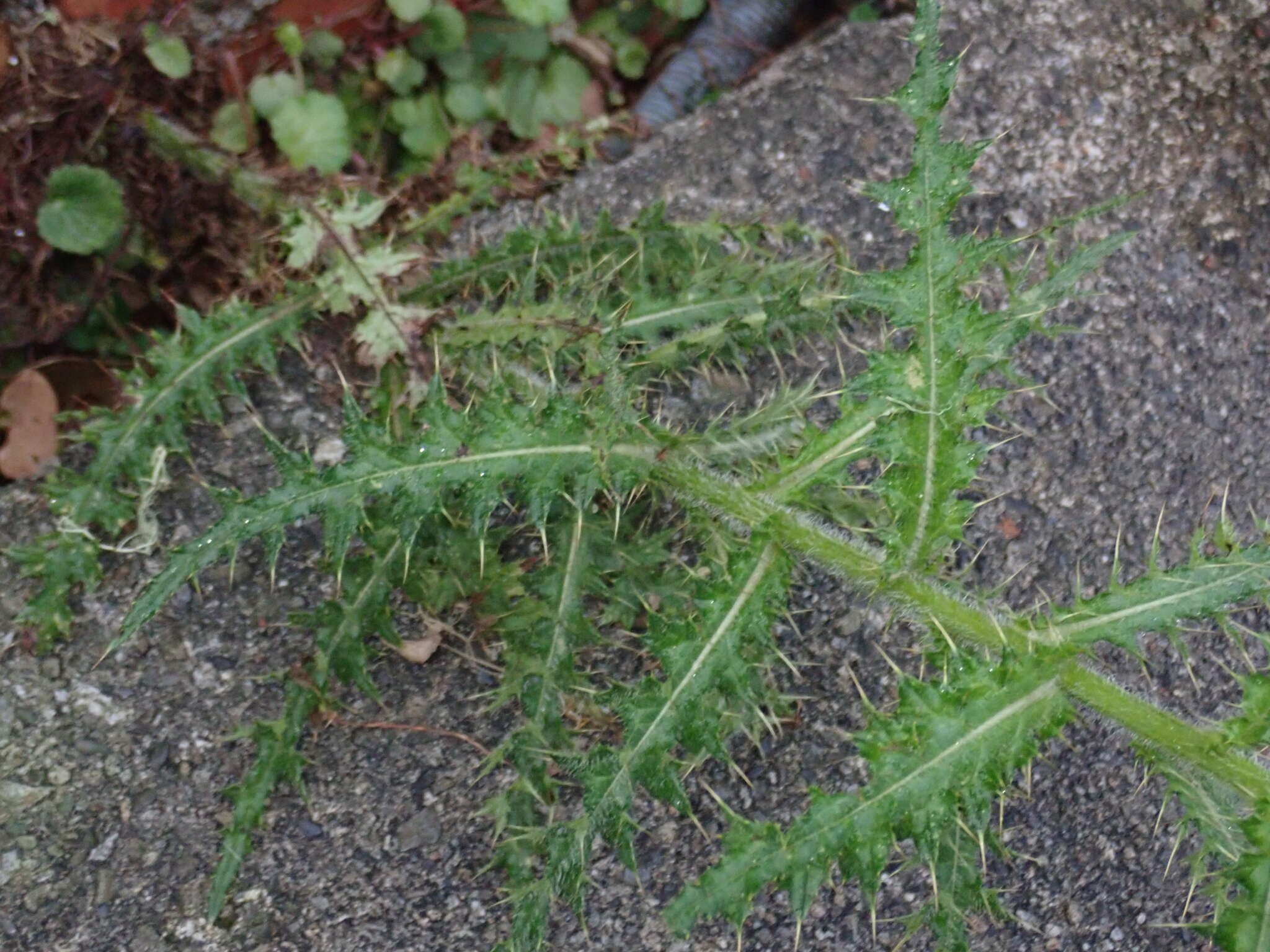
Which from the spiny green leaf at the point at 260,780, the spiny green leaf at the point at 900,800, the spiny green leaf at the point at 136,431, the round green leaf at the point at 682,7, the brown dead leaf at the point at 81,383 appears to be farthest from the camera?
the round green leaf at the point at 682,7

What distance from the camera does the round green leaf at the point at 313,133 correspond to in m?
2.78

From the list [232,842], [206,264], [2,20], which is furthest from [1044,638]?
[2,20]

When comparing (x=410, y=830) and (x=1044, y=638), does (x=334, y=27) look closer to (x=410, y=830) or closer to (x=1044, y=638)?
(x=410, y=830)

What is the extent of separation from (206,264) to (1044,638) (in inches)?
85.0

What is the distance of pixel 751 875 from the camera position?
1619 mm

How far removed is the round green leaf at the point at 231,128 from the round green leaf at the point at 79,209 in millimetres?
371

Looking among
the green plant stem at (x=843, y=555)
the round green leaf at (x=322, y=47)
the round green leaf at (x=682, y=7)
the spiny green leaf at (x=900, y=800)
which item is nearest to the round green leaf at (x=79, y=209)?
the round green leaf at (x=322, y=47)

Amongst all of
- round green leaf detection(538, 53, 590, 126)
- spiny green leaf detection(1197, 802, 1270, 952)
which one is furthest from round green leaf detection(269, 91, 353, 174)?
spiny green leaf detection(1197, 802, 1270, 952)

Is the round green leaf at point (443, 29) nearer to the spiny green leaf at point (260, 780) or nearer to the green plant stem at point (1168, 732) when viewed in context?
the spiny green leaf at point (260, 780)

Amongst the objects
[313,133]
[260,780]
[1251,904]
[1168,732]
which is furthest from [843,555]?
[313,133]

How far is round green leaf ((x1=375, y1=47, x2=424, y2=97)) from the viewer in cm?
304

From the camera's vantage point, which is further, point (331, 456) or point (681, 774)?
point (331, 456)

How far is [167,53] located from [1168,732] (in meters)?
2.58

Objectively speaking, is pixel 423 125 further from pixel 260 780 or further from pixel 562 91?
pixel 260 780
